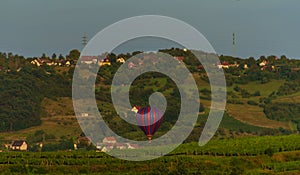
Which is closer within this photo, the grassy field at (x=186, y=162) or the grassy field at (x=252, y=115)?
the grassy field at (x=186, y=162)

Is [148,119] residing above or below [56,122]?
below

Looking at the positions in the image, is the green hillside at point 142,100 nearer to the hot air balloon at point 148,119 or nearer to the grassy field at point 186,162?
the hot air balloon at point 148,119

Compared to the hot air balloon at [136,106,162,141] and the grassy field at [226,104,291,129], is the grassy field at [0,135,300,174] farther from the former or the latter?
the grassy field at [226,104,291,129]

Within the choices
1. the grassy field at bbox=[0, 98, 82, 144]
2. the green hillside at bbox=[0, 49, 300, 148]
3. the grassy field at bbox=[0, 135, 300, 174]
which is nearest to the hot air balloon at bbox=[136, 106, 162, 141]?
the grassy field at bbox=[0, 135, 300, 174]

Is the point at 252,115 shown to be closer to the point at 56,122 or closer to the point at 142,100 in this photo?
the point at 142,100

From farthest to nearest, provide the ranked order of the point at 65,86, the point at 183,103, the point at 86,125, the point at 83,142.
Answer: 1. the point at 65,86
2. the point at 183,103
3. the point at 86,125
4. the point at 83,142

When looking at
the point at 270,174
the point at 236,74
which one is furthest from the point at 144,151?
the point at 236,74

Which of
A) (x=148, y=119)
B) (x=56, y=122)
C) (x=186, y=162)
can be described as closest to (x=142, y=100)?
(x=56, y=122)

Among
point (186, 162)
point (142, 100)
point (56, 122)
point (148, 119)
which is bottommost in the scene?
point (186, 162)

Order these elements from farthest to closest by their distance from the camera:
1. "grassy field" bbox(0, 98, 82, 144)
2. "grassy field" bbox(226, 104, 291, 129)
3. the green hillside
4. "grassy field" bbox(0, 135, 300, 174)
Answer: "grassy field" bbox(226, 104, 291, 129) → the green hillside → "grassy field" bbox(0, 98, 82, 144) → "grassy field" bbox(0, 135, 300, 174)

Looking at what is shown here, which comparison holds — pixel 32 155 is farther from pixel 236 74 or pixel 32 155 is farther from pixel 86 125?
pixel 236 74

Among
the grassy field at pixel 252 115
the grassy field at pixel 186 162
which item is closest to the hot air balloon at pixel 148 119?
the grassy field at pixel 186 162
